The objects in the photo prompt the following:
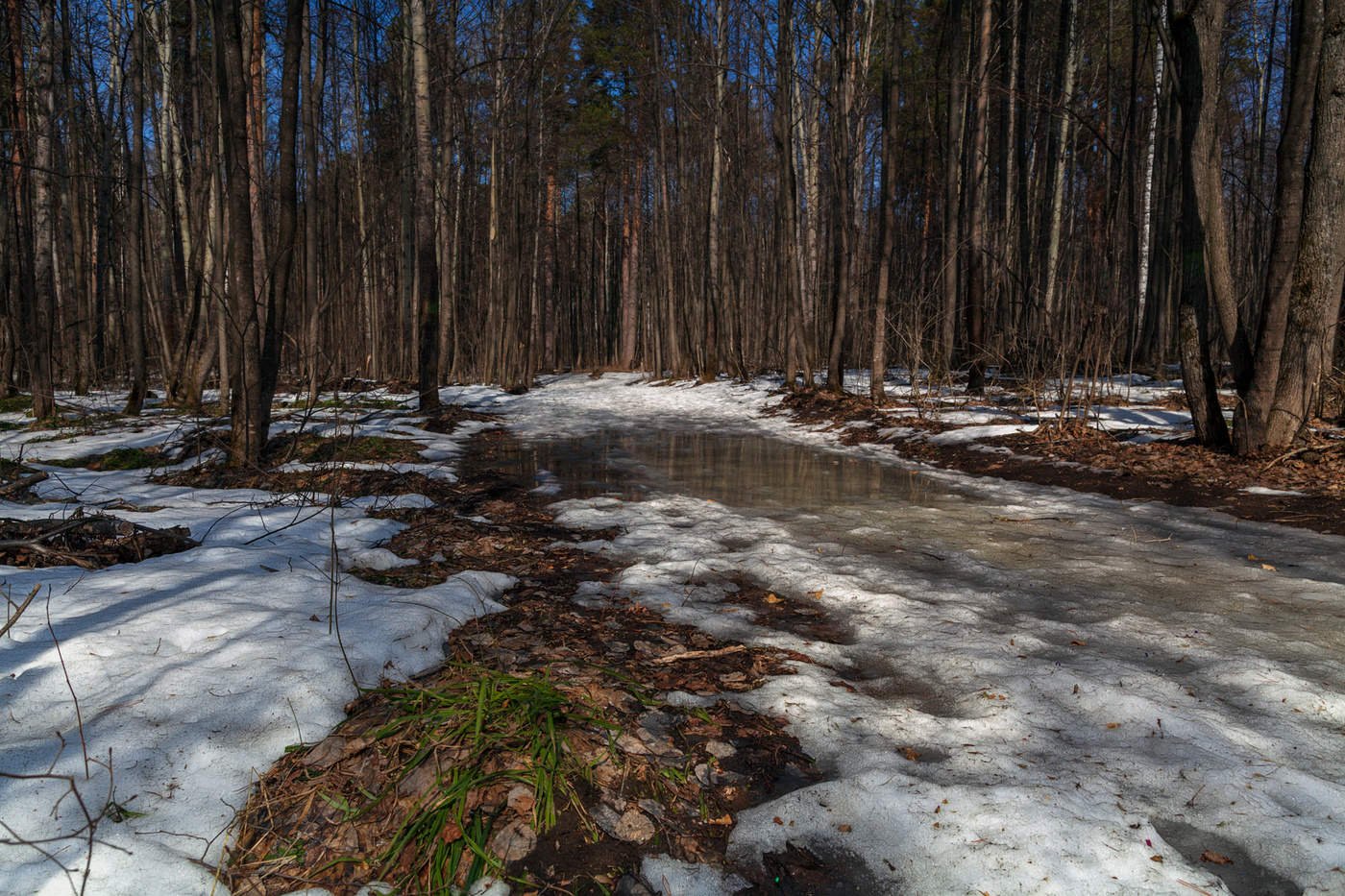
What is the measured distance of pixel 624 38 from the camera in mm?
26344

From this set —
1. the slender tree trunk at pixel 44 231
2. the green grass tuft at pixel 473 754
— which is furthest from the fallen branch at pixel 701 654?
the slender tree trunk at pixel 44 231

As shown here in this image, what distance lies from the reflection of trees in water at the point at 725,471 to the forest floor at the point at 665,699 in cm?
122

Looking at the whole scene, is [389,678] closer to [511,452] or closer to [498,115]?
[511,452]

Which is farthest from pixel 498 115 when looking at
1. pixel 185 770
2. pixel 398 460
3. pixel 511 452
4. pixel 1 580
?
pixel 185 770

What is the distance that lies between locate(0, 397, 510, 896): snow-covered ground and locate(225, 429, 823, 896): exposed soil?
0.13m

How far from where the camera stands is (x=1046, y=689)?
2508 mm

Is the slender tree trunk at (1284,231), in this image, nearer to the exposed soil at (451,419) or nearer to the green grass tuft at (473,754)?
the green grass tuft at (473,754)

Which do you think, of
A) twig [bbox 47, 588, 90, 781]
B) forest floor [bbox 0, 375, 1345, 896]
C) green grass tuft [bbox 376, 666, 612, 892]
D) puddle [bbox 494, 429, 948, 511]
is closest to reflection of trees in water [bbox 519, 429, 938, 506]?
puddle [bbox 494, 429, 948, 511]

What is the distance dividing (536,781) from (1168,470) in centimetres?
652

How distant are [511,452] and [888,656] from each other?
6.78m

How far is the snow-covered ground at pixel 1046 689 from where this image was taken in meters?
1.69

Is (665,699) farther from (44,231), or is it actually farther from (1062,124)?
(1062,124)

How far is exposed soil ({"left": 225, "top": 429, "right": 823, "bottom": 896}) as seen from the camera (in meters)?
1.60

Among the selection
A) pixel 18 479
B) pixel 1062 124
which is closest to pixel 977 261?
pixel 1062 124
